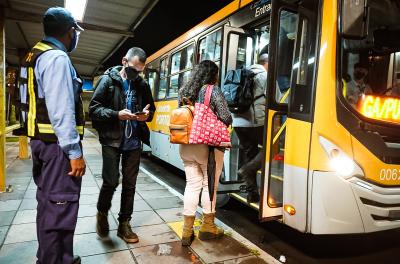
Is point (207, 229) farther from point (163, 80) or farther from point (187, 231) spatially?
point (163, 80)

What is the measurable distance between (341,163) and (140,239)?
2.30m

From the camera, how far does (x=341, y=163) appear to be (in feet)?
8.79

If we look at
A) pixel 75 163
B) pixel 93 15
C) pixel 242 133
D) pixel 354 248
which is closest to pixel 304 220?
pixel 354 248

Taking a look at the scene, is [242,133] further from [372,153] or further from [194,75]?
[372,153]

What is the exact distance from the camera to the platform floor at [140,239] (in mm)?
3053

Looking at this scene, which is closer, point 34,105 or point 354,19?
point 34,105

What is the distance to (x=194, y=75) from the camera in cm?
336

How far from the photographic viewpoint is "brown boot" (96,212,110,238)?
11.2ft

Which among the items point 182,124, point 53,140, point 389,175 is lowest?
point 389,175

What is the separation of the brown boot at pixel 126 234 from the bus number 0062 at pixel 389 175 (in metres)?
2.59

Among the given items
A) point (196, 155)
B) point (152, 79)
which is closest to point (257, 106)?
point (196, 155)

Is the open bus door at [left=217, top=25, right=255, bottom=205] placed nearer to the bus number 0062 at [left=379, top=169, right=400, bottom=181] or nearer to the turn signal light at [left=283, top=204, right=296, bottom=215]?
the turn signal light at [left=283, top=204, right=296, bottom=215]

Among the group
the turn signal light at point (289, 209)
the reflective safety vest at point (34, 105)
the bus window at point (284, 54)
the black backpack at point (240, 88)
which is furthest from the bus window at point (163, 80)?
the reflective safety vest at point (34, 105)

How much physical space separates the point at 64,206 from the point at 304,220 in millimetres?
2107
